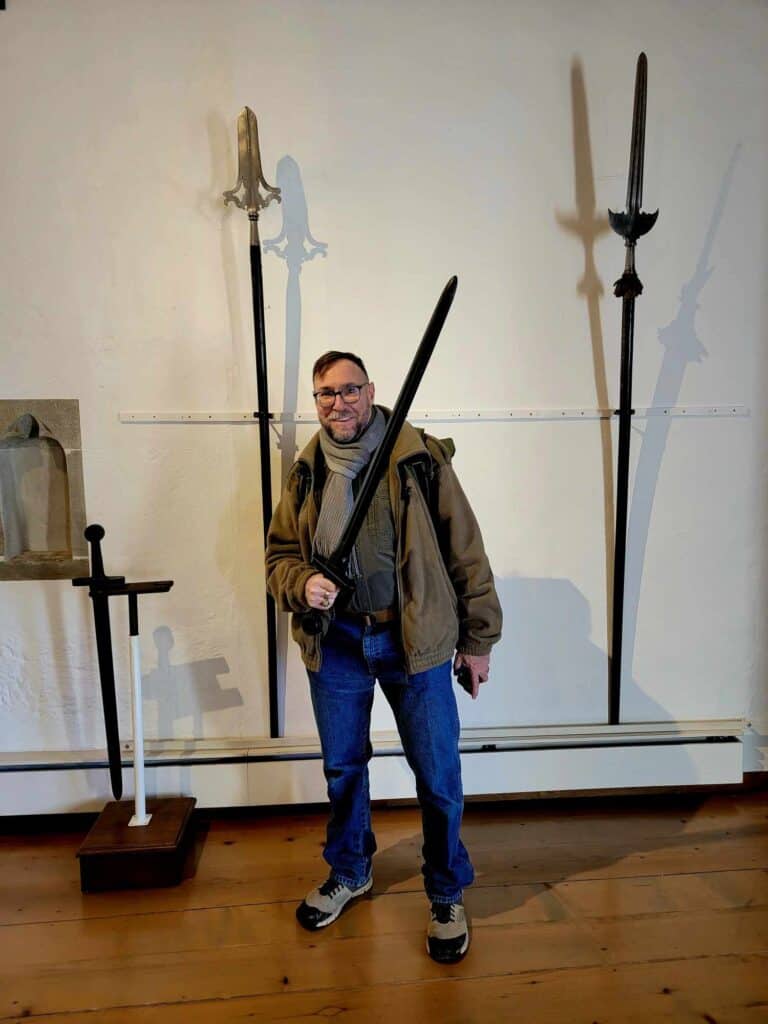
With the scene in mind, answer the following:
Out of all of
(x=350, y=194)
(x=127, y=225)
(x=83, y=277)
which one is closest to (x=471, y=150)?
(x=350, y=194)

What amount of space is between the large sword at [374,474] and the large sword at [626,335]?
866mm

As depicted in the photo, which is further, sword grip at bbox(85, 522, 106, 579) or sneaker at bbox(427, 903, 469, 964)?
sword grip at bbox(85, 522, 106, 579)

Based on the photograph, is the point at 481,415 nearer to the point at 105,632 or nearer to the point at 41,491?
the point at 105,632

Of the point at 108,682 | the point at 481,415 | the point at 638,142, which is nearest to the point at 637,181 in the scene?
the point at 638,142

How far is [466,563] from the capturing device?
1.55 meters

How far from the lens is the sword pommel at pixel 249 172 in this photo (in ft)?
5.90

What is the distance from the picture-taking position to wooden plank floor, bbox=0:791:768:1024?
1.45 meters

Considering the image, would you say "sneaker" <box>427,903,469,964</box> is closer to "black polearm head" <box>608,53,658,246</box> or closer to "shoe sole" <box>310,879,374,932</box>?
"shoe sole" <box>310,879,374,932</box>

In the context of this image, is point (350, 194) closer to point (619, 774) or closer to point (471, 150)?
point (471, 150)

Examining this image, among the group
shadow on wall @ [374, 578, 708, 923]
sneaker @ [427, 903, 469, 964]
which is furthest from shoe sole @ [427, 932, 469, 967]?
shadow on wall @ [374, 578, 708, 923]

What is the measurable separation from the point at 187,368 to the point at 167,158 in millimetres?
623

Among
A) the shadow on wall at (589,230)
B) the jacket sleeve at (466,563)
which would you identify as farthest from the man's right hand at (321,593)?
the shadow on wall at (589,230)

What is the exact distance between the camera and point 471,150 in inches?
80.4

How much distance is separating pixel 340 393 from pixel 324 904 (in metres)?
1.30
